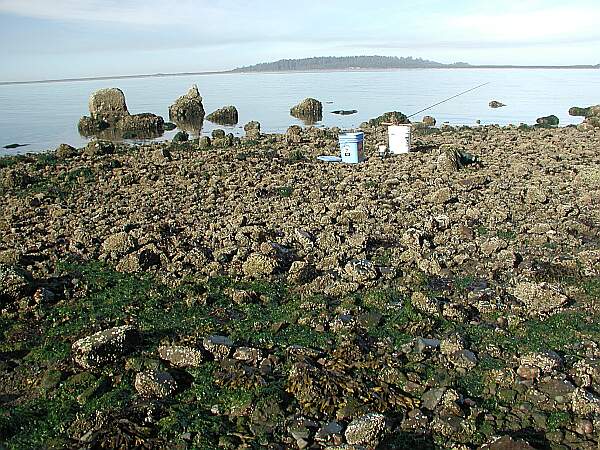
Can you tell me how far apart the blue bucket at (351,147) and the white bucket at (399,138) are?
1.47m

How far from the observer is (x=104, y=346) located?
621 cm

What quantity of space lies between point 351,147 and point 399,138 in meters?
1.98

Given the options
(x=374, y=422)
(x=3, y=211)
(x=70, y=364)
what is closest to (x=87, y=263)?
(x=70, y=364)

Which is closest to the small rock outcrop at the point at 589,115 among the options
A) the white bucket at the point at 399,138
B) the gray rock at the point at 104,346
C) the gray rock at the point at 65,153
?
the white bucket at the point at 399,138

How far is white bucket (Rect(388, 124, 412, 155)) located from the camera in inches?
664

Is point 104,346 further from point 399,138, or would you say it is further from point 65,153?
point 65,153

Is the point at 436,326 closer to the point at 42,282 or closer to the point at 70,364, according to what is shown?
the point at 70,364

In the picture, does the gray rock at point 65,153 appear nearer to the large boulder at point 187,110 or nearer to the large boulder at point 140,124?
the large boulder at point 140,124

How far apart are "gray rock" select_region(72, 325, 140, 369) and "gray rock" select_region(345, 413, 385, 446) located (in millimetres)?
2857

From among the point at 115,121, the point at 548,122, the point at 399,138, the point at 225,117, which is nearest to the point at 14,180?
the point at 399,138

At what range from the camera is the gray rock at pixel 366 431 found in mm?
4812

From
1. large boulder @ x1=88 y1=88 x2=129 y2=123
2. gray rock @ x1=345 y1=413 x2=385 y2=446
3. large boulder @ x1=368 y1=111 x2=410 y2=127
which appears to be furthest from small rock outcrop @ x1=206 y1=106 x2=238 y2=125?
gray rock @ x1=345 y1=413 x2=385 y2=446

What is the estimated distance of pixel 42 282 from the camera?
8.14 m

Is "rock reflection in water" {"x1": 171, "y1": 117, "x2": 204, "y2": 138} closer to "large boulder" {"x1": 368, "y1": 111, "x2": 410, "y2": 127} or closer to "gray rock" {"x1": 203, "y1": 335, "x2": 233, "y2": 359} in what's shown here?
"large boulder" {"x1": 368, "y1": 111, "x2": 410, "y2": 127}
